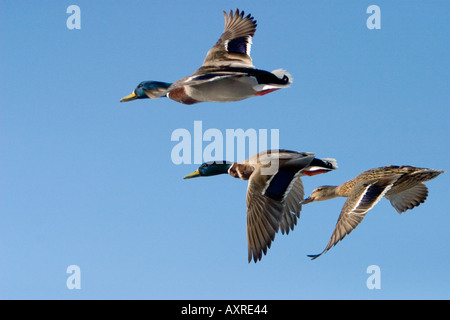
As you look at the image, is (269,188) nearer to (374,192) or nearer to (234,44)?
(374,192)

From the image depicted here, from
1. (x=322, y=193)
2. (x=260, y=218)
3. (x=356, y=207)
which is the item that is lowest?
(x=260, y=218)

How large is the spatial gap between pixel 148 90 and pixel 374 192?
3.40 metres

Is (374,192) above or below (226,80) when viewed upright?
below

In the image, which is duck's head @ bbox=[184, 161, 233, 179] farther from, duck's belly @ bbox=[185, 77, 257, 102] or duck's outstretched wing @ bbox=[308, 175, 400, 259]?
duck's outstretched wing @ bbox=[308, 175, 400, 259]

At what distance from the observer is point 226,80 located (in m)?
8.92

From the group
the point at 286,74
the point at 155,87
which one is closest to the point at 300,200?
the point at 286,74

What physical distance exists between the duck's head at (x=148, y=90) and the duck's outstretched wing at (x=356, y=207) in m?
2.94

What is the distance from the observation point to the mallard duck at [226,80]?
29.0 ft

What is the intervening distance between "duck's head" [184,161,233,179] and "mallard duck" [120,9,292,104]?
0.90 meters

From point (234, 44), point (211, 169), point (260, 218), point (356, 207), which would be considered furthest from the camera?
point (234, 44)

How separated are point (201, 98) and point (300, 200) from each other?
6.50 ft

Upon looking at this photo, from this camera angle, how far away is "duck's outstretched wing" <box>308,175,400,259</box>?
846cm

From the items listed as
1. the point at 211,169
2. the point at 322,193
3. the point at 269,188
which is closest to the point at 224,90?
the point at 211,169

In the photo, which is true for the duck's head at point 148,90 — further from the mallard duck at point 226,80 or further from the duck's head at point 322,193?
the duck's head at point 322,193
